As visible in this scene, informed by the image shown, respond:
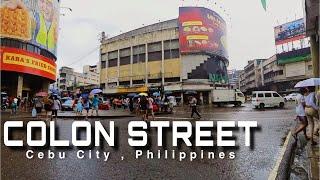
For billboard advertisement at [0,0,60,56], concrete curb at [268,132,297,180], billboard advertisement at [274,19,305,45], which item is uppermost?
billboard advertisement at [274,19,305,45]

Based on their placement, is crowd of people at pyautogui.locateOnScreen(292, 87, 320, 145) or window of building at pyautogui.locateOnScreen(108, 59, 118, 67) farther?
window of building at pyautogui.locateOnScreen(108, 59, 118, 67)

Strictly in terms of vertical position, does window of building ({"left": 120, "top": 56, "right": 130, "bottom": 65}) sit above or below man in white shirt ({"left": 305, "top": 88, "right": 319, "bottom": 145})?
above

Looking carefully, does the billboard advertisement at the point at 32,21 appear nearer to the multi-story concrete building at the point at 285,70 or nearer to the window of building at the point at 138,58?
the window of building at the point at 138,58

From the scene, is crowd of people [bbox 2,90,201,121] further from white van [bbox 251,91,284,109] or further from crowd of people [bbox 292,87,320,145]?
crowd of people [bbox 292,87,320,145]

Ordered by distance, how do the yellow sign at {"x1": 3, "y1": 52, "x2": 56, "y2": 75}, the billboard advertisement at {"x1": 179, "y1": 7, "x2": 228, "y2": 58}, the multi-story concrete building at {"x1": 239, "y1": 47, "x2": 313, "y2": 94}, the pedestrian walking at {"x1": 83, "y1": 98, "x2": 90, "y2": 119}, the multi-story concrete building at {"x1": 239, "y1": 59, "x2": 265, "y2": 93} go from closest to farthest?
1. the pedestrian walking at {"x1": 83, "y1": 98, "x2": 90, "y2": 119}
2. the yellow sign at {"x1": 3, "y1": 52, "x2": 56, "y2": 75}
3. the billboard advertisement at {"x1": 179, "y1": 7, "x2": 228, "y2": 58}
4. the multi-story concrete building at {"x1": 239, "y1": 47, "x2": 313, "y2": 94}
5. the multi-story concrete building at {"x1": 239, "y1": 59, "x2": 265, "y2": 93}

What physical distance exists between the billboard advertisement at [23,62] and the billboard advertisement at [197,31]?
66.8 ft

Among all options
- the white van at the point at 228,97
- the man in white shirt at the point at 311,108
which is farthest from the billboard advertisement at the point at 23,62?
the man in white shirt at the point at 311,108

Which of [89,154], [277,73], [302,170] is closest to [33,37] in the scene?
[89,154]

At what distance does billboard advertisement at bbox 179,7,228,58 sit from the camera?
168ft

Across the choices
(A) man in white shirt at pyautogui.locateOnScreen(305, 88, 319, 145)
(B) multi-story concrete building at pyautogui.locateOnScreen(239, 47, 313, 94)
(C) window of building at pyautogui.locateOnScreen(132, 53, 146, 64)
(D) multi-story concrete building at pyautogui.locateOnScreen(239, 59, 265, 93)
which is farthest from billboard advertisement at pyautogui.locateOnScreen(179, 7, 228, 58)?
(A) man in white shirt at pyautogui.locateOnScreen(305, 88, 319, 145)

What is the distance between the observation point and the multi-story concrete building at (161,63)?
168 ft

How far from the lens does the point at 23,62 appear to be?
128 ft

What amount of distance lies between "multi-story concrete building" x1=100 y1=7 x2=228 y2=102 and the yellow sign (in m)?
15.9

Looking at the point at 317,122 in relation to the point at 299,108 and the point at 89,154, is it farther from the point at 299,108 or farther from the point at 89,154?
the point at 89,154
